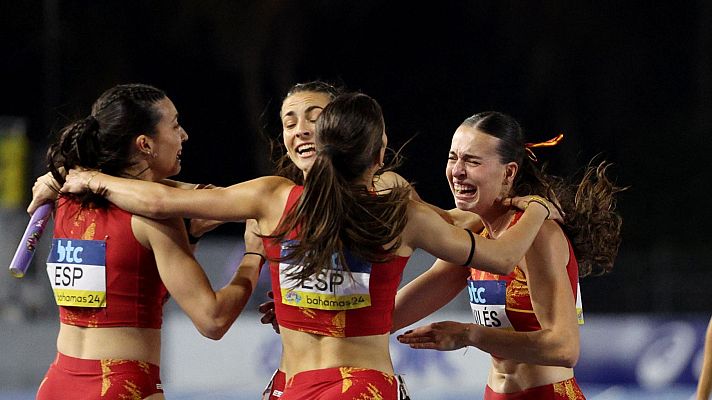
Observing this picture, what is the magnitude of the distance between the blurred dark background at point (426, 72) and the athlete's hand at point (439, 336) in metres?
7.68

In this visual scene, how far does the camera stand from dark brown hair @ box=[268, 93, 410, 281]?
2416 mm

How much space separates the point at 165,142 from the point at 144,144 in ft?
0.19

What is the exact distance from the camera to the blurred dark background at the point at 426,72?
10.3 metres

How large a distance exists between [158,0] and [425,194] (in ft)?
11.4

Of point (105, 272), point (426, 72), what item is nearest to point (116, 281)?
point (105, 272)

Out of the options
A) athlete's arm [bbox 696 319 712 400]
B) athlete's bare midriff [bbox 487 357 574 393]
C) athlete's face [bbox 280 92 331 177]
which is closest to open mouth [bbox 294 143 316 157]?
athlete's face [bbox 280 92 331 177]

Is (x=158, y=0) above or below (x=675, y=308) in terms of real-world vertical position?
above

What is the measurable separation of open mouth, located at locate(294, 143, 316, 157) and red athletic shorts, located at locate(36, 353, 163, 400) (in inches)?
28.6

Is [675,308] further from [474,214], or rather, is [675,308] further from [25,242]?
[25,242]

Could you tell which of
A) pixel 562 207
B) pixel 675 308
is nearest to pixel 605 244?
pixel 562 207

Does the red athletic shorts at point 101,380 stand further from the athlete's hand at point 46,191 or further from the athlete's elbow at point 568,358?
the athlete's elbow at point 568,358

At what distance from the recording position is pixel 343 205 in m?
2.43

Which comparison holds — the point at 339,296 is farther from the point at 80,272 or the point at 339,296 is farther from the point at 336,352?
the point at 80,272

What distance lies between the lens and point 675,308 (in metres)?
8.56
